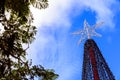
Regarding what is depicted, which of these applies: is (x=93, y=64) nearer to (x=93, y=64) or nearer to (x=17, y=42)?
(x=93, y=64)

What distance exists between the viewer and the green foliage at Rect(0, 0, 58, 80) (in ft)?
29.0

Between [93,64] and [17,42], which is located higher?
[93,64]

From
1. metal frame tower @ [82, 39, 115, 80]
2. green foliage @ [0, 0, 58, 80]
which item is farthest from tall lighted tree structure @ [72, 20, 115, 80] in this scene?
green foliage @ [0, 0, 58, 80]

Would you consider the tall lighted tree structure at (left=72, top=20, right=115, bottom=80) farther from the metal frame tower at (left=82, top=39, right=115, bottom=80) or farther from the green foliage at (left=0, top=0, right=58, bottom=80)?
the green foliage at (left=0, top=0, right=58, bottom=80)

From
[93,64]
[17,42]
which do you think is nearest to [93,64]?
[93,64]

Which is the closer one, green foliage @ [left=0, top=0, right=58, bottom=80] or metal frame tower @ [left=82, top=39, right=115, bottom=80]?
green foliage @ [left=0, top=0, right=58, bottom=80]

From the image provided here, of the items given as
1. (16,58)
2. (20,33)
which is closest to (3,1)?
(20,33)

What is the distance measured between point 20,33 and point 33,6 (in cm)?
111

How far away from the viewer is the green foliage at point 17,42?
8.84 metres

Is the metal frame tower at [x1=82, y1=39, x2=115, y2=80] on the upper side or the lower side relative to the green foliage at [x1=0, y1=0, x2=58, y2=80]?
upper

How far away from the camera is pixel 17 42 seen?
9.47 metres

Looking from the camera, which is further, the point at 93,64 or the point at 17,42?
the point at 93,64

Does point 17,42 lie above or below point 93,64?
below

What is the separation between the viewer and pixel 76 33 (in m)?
64.7
